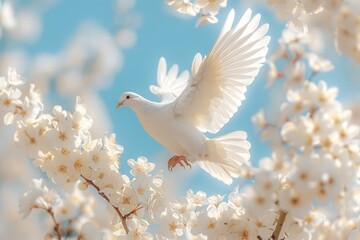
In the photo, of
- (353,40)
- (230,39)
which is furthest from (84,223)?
(230,39)

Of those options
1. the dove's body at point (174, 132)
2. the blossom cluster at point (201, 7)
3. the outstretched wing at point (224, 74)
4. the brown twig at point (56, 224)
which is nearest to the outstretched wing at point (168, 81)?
the dove's body at point (174, 132)

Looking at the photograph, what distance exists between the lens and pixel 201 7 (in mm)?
2330

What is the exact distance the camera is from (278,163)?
1.34 metres

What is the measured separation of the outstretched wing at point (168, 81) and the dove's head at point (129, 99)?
7.4 inches

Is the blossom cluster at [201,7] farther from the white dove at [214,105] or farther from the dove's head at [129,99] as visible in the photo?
the dove's head at [129,99]

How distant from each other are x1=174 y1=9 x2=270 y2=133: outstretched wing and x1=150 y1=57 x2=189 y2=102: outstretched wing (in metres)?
0.43

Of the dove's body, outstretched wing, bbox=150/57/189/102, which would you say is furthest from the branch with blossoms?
outstretched wing, bbox=150/57/189/102

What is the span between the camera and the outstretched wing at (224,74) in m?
2.21

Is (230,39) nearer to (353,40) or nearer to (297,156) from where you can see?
(353,40)

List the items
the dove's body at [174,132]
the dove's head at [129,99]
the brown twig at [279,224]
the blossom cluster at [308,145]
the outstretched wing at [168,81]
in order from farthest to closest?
the outstretched wing at [168,81] < the dove's head at [129,99] < the dove's body at [174,132] < the brown twig at [279,224] < the blossom cluster at [308,145]

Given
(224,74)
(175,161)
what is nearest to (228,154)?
(175,161)

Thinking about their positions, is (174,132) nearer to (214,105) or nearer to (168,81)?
(214,105)

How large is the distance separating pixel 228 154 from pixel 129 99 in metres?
0.52

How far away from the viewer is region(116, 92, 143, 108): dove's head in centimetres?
272
